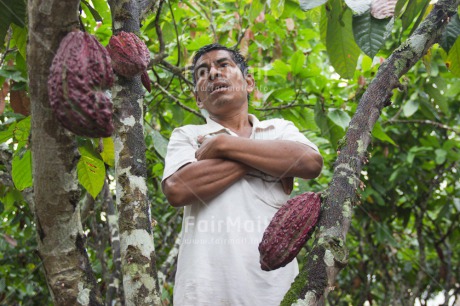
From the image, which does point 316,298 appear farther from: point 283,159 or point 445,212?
point 445,212

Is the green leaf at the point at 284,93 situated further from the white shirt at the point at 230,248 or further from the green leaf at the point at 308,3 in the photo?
the green leaf at the point at 308,3

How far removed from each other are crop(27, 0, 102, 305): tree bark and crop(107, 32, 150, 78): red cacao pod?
52cm

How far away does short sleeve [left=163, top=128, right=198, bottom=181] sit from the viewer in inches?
53.1

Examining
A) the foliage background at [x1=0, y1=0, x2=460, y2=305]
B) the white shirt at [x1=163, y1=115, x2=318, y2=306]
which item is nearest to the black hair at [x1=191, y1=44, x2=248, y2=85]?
the foliage background at [x1=0, y1=0, x2=460, y2=305]

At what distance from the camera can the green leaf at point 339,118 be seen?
233cm

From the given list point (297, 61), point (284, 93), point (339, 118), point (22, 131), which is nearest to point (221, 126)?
point (22, 131)

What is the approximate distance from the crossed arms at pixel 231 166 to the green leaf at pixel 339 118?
41.0 inches

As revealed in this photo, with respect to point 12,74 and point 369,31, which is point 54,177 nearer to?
point 369,31

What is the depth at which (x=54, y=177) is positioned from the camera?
0.77 meters

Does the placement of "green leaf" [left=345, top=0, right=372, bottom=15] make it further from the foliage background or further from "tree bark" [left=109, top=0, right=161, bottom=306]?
"tree bark" [left=109, top=0, right=161, bottom=306]

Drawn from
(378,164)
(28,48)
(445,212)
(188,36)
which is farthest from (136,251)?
(445,212)

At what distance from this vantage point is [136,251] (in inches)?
43.5

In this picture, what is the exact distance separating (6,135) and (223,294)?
2.72 feet

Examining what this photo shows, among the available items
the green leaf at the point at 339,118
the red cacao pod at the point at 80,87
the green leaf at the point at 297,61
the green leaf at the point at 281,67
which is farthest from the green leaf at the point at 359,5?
the green leaf at the point at 281,67
